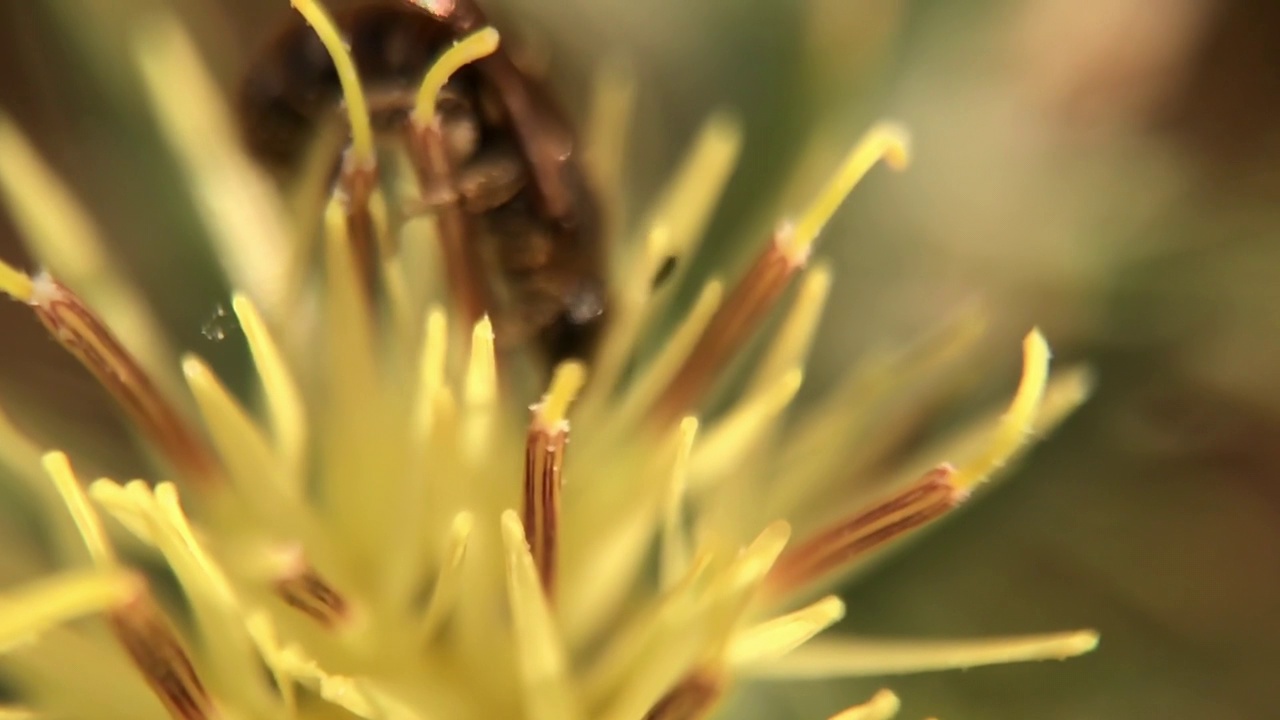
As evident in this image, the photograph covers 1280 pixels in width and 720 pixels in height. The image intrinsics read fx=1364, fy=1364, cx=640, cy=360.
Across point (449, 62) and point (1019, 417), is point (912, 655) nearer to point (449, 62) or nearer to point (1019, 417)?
point (1019, 417)

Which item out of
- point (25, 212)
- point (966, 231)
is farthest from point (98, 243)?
point (966, 231)

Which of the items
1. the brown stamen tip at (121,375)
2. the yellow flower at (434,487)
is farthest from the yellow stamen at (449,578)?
the brown stamen tip at (121,375)

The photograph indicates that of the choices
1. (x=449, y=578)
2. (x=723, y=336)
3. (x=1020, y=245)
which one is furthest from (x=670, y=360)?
(x=1020, y=245)

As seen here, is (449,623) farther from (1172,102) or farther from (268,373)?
(1172,102)

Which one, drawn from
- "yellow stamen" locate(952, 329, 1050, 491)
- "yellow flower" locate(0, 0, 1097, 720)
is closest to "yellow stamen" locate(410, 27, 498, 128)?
"yellow flower" locate(0, 0, 1097, 720)

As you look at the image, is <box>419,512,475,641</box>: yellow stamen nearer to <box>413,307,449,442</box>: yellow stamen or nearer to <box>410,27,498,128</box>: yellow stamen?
<box>413,307,449,442</box>: yellow stamen

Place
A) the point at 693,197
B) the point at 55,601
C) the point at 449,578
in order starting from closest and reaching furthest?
the point at 55,601 < the point at 449,578 < the point at 693,197
